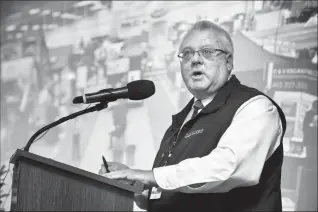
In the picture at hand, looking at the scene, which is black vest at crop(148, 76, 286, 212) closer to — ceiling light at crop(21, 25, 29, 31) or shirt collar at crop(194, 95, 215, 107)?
shirt collar at crop(194, 95, 215, 107)

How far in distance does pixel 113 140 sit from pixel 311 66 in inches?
61.5

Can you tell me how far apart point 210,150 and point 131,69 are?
1887mm

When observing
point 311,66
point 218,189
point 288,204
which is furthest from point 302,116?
point 218,189

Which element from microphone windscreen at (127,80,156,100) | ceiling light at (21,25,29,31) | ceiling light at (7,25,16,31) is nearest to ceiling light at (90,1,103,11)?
ceiling light at (21,25,29,31)

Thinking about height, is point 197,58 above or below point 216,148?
above

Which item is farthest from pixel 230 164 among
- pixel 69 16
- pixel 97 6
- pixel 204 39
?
pixel 69 16

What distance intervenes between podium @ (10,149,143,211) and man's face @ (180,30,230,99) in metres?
0.69

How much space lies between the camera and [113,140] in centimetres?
313

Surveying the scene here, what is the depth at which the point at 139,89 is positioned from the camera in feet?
4.76

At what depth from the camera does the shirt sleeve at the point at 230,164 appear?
1188mm

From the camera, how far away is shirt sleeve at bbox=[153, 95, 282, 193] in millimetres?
1188

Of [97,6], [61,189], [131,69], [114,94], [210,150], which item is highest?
[97,6]

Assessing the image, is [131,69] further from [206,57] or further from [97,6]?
[206,57]

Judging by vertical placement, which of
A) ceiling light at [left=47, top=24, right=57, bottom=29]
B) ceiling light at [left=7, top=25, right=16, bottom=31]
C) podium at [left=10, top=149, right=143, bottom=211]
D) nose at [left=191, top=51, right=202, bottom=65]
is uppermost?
ceiling light at [left=7, top=25, right=16, bottom=31]
